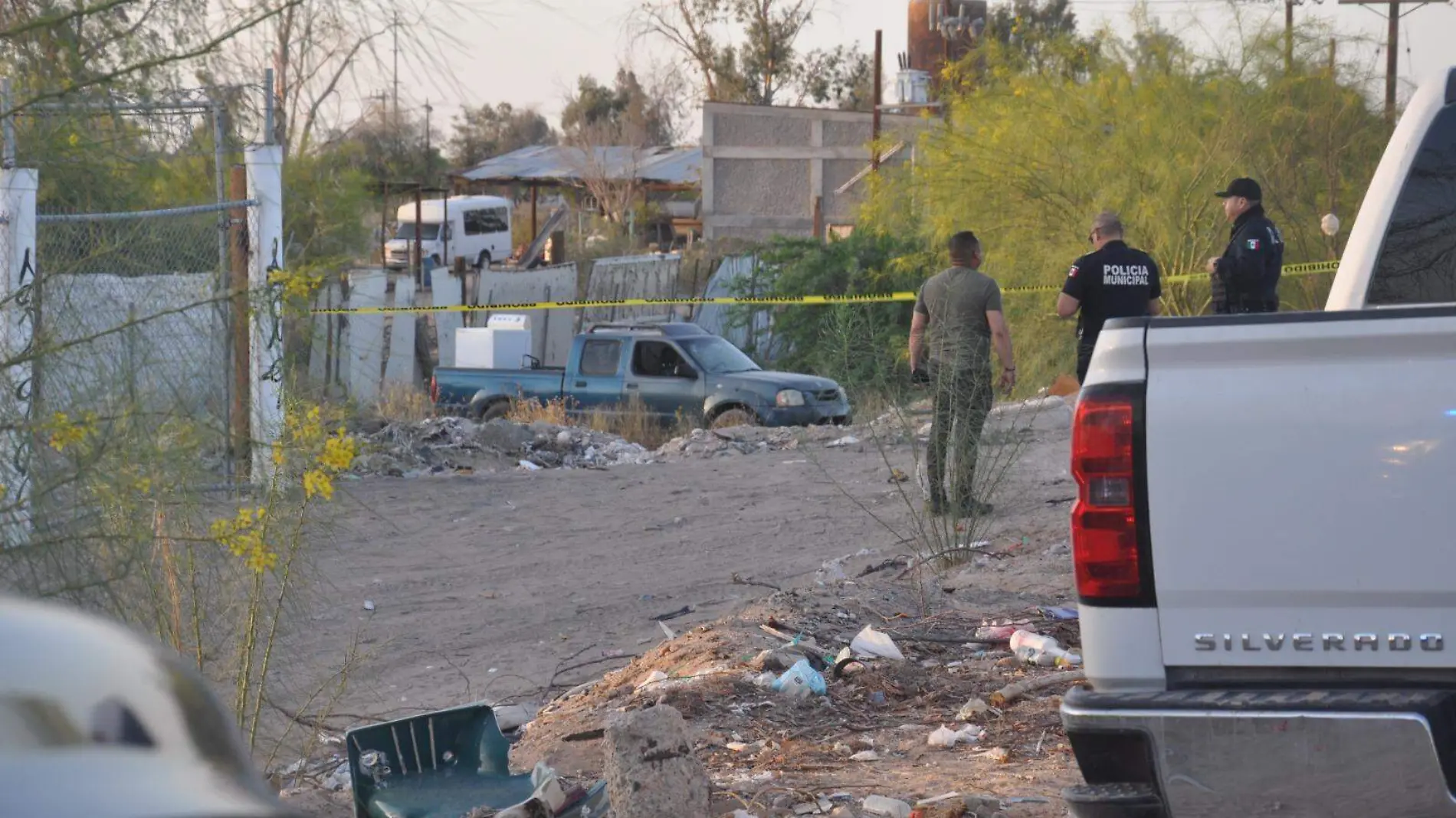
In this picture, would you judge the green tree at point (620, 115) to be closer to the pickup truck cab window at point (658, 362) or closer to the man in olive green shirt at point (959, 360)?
the pickup truck cab window at point (658, 362)

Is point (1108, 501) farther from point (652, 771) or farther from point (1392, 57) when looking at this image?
point (1392, 57)

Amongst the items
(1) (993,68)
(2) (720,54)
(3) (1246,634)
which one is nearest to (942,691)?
(3) (1246,634)

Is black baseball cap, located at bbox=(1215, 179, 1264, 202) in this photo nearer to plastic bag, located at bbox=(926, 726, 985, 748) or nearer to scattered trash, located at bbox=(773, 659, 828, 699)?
scattered trash, located at bbox=(773, 659, 828, 699)

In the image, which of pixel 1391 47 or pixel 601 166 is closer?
pixel 1391 47

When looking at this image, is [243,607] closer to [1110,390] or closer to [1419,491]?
[1110,390]

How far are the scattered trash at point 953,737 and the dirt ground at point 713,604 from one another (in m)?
0.05

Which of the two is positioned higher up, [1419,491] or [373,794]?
[1419,491]

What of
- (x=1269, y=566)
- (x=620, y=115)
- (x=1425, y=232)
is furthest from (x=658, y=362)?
(x=620, y=115)

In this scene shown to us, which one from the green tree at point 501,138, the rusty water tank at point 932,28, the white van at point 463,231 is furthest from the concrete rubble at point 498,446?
the green tree at point 501,138

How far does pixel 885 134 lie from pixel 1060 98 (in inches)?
184

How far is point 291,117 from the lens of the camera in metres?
4.38

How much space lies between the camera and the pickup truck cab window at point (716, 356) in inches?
711

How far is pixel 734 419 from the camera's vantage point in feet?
57.8

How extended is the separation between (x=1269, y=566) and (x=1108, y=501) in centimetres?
33
